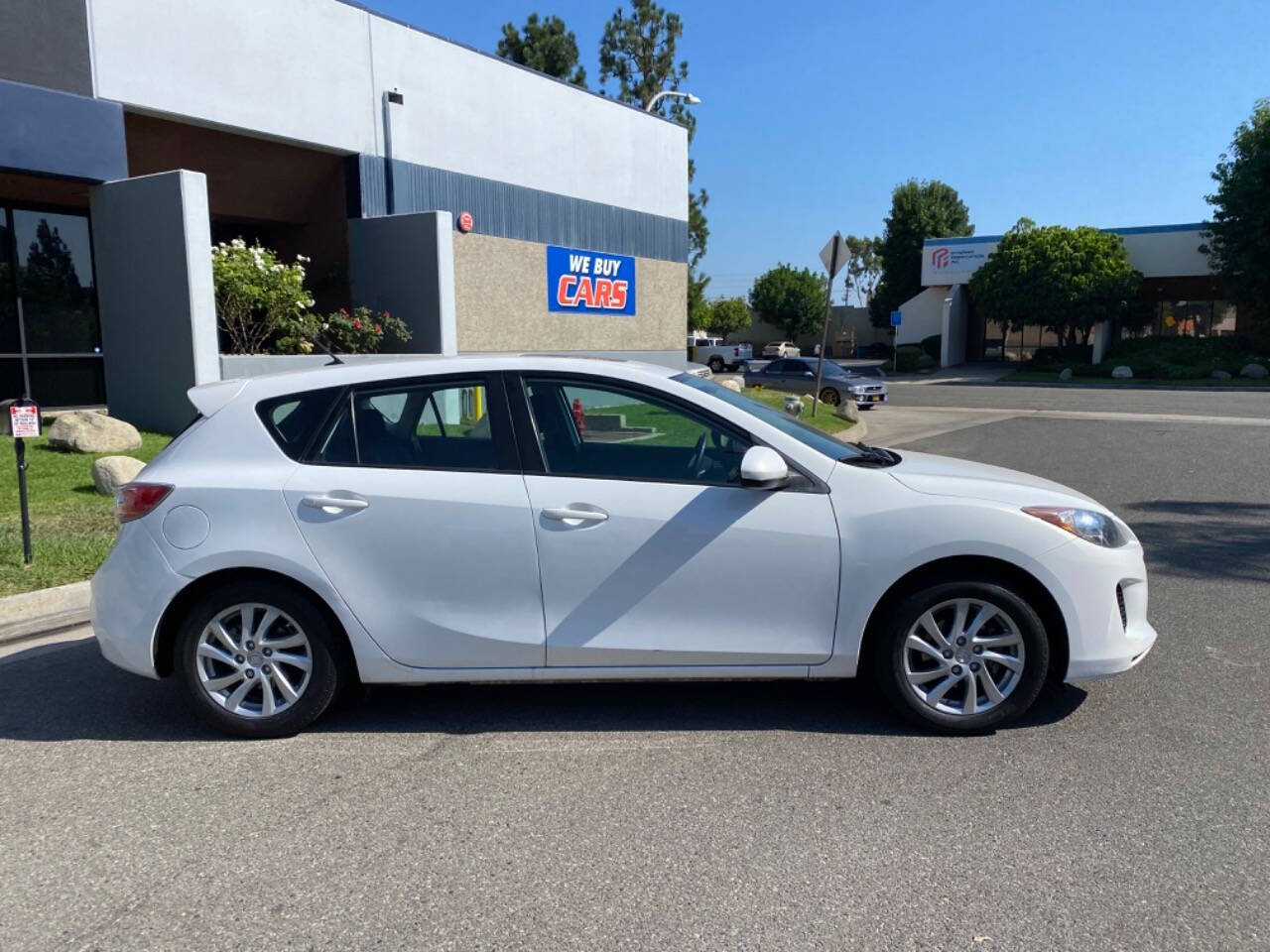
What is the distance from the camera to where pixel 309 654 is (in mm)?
4262

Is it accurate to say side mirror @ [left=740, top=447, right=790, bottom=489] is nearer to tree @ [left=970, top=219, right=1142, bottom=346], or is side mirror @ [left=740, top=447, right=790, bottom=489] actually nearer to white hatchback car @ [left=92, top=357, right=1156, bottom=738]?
white hatchback car @ [left=92, top=357, right=1156, bottom=738]

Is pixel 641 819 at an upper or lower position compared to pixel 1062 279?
lower

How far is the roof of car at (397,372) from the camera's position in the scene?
4453 mm

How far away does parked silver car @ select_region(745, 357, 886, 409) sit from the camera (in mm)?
25609

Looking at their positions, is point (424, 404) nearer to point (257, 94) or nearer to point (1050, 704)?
point (1050, 704)

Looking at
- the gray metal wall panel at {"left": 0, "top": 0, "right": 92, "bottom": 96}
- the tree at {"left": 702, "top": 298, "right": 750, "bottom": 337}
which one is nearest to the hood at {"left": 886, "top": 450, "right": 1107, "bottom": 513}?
the gray metal wall panel at {"left": 0, "top": 0, "right": 92, "bottom": 96}

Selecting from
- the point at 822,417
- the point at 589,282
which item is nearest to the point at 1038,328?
the point at 822,417

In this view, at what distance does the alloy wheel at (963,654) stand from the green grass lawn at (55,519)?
5.49 m

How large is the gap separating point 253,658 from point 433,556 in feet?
2.99

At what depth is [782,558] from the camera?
415 cm

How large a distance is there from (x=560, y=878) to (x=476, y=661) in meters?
1.25

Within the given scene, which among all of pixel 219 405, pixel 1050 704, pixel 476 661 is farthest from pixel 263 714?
pixel 1050 704

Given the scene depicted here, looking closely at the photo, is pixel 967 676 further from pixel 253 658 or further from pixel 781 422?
pixel 253 658

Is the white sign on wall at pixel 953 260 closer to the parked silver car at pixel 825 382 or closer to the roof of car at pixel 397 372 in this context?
the parked silver car at pixel 825 382
